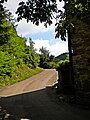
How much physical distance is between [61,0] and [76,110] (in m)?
8.97

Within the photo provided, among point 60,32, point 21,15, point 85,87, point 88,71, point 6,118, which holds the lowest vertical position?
point 6,118

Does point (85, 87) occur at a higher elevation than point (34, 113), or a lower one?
higher

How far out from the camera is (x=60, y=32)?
7809 millimetres

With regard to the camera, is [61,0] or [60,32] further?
[60,32]

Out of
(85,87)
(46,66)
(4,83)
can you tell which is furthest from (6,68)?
(46,66)

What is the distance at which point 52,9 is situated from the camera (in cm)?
762

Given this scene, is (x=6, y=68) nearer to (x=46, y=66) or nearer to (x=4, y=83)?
(x=4, y=83)

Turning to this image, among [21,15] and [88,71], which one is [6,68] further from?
[21,15]

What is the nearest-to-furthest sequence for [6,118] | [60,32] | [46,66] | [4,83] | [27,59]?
[60,32], [6,118], [4,83], [27,59], [46,66]

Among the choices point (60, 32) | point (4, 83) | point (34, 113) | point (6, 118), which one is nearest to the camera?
point (60, 32)

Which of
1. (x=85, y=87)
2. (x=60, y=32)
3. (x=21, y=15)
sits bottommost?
(x=85, y=87)

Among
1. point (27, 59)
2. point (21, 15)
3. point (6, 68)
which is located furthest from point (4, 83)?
point (21, 15)

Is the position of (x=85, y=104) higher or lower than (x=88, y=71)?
lower

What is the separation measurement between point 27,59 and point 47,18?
4641cm
